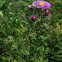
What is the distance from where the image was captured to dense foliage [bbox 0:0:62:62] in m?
1.17

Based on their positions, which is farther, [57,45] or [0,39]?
[57,45]

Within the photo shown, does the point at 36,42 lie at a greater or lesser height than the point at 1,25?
lesser

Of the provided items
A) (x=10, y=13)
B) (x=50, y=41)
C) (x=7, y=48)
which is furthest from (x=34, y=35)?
(x=10, y=13)

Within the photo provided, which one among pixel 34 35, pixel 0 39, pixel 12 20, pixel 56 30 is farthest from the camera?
pixel 56 30

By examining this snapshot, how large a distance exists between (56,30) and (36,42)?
0.88 metres

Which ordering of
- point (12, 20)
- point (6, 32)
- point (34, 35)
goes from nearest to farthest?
point (34, 35)
point (6, 32)
point (12, 20)

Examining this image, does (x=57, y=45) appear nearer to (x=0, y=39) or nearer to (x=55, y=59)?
(x=55, y=59)

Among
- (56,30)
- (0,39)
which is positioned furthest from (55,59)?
(0,39)

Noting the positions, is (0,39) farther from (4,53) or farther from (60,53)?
(60,53)

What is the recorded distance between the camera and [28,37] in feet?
4.17

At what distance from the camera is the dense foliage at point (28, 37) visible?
1166 millimetres

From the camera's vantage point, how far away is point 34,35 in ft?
3.66

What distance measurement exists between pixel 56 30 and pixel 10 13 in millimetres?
743

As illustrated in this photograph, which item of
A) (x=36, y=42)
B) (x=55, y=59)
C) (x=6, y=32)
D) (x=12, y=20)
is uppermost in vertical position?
(x=12, y=20)
